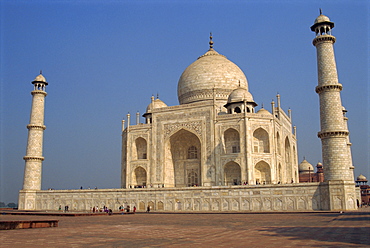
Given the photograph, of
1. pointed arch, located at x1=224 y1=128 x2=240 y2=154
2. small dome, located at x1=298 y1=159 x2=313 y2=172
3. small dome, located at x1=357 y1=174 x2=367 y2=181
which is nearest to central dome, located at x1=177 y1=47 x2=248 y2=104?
pointed arch, located at x1=224 y1=128 x2=240 y2=154

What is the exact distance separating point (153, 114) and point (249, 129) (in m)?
7.34

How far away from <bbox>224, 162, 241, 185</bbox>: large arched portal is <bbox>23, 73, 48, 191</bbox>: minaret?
42.2 feet

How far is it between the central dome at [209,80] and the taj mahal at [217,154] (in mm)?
84

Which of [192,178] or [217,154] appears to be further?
[192,178]

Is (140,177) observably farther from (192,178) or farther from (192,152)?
(192,152)

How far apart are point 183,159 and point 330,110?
1172 centimetres

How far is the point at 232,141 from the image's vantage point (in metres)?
25.2

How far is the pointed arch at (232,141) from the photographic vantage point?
24.9 meters

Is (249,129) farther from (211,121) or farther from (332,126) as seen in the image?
(332,126)

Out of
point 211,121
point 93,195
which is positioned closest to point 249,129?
point 211,121


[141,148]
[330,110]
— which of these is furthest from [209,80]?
[330,110]

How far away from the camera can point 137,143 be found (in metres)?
28.0

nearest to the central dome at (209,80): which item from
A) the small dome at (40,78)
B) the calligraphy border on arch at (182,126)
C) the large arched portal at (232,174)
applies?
the calligraphy border on arch at (182,126)

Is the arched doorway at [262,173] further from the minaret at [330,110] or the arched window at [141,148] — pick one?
the arched window at [141,148]
